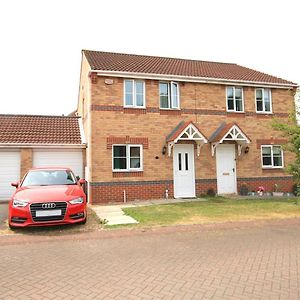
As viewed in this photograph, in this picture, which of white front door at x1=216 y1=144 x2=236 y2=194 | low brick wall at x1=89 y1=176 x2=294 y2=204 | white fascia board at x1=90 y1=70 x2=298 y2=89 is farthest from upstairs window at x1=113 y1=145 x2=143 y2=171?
white front door at x1=216 y1=144 x2=236 y2=194

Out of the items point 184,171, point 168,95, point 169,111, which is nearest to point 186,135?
point 169,111

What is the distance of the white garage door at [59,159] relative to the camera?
15633 millimetres

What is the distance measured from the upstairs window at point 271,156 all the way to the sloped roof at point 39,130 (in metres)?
10.1

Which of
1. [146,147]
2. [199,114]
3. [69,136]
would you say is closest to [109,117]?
[146,147]

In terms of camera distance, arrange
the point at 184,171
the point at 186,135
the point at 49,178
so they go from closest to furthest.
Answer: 1. the point at 49,178
2. the point at 186,135
3. the point at 184,171

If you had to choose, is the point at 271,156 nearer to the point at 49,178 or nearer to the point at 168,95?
the point at 168,95

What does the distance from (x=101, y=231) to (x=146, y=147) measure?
690cm

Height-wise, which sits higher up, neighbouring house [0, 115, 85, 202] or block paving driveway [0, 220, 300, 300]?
neighbouring house [0, 115, 85, 202]

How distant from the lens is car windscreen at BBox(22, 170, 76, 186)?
9.39m

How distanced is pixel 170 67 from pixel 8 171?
10.2m

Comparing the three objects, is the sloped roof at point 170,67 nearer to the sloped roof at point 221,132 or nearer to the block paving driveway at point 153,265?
the sloped roof at point 221,132

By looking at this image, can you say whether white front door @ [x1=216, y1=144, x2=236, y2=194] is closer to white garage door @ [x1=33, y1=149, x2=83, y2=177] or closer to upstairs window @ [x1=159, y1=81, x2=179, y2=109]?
upstairs window @ [x1=159, y1=81, x2=179, y2=109]

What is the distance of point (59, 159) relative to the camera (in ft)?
52.2

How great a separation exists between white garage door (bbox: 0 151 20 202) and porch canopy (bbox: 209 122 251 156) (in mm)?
10021
